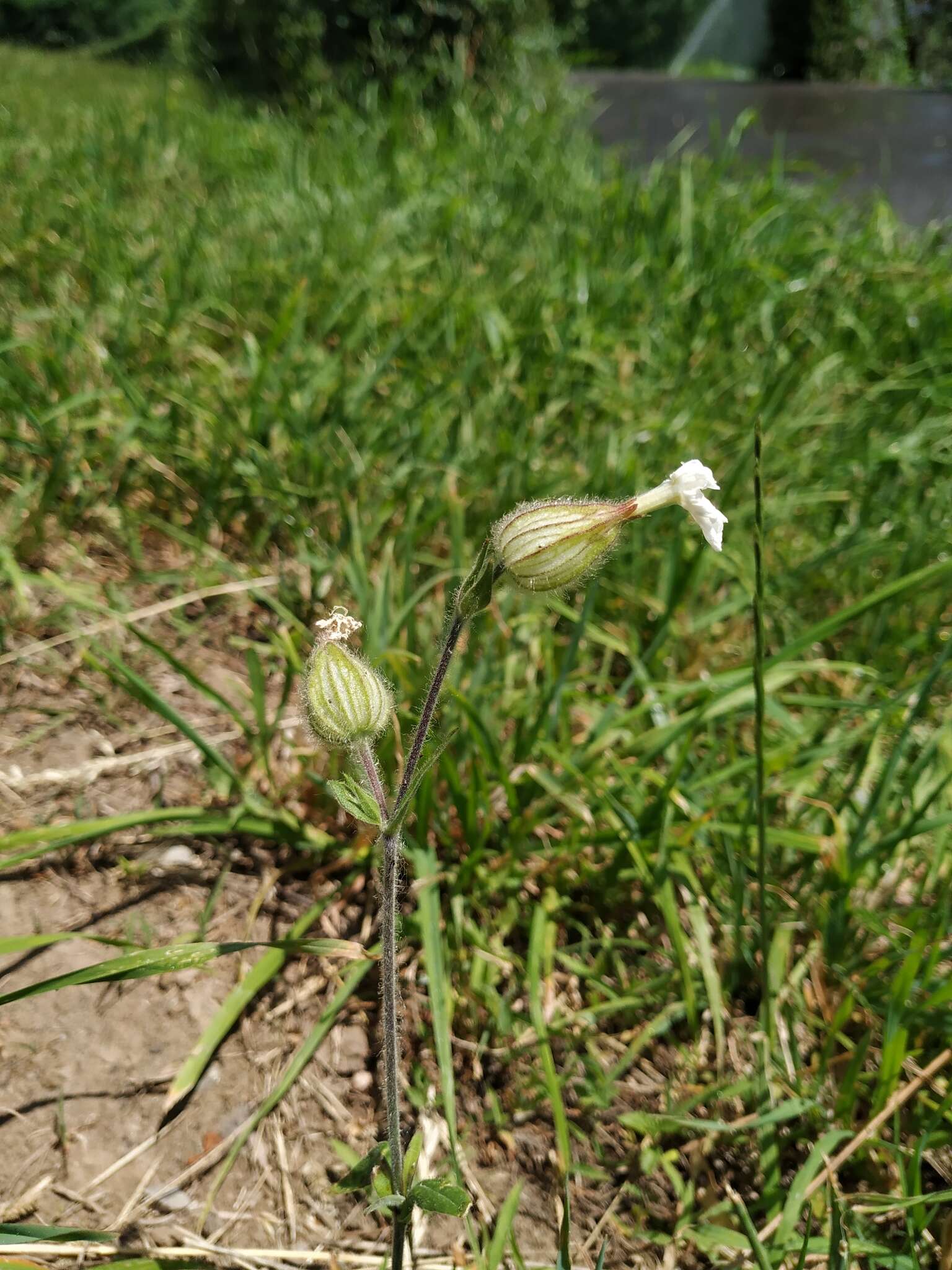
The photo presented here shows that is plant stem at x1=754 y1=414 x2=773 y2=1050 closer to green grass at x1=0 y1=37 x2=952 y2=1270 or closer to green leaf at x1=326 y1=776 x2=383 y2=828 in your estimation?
green grass at x1=0 y1=37 x2=952 y2=1270

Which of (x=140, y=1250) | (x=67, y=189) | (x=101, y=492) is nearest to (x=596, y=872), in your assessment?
(x=140, y=1250)

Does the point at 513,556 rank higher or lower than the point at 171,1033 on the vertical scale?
higher

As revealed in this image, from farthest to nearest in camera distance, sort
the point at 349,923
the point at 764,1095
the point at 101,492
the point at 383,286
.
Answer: the point at 383,286 < the point at 101,492 < the point at 349,923 < the point at 764,1095

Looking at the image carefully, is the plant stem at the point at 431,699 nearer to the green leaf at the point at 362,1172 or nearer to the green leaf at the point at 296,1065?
the green leaf at the point at 362,1172

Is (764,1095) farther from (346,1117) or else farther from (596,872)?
(346,1117)

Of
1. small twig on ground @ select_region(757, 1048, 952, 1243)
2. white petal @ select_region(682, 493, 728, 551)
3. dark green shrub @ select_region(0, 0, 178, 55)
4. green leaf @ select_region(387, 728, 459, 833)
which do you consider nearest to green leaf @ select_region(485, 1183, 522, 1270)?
small twig on ground @ select_region(757, 1048, 952, 1243)

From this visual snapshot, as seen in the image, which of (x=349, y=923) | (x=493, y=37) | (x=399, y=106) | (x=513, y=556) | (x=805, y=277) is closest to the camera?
(x=513, y=556)

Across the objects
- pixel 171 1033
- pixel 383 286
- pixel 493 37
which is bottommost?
pixel 171 1033
